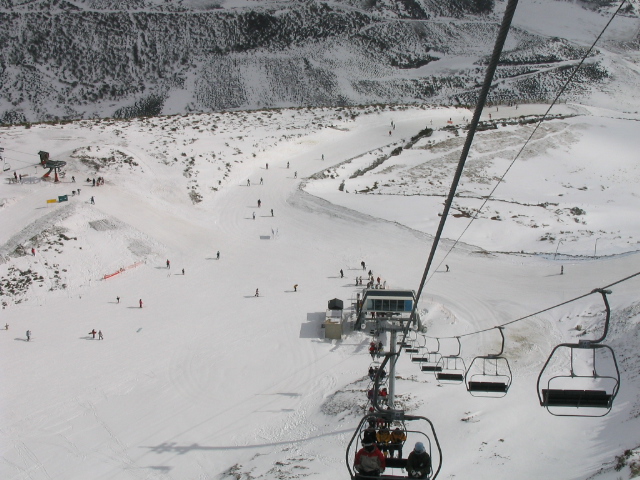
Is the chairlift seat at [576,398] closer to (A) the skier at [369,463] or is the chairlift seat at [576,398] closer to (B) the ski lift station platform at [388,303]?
(A) the skier at [369,463]

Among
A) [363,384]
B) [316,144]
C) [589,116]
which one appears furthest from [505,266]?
[589,116]

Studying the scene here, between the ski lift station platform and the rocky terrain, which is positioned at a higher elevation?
the rocky terrain

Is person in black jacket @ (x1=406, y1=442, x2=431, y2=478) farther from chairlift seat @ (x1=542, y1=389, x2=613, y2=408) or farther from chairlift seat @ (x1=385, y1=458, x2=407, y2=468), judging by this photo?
chairlift seat @ (x1=542, y1=389, x2=613, y2=408)

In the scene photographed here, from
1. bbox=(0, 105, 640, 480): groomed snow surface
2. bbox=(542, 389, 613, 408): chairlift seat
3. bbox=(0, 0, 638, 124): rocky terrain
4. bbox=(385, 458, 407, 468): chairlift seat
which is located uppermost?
bbox=(0, 0, 638, 124): rocky terrain

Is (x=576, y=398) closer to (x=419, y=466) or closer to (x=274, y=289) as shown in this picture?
(x=419, y=466)

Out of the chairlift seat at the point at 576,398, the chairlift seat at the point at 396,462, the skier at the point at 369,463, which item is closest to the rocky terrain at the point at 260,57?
the chairlift seat at the point at 576,398

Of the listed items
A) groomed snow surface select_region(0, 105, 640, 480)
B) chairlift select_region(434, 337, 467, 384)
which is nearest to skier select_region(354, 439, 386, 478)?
chairlift select_region(434, 337, 467, 384)

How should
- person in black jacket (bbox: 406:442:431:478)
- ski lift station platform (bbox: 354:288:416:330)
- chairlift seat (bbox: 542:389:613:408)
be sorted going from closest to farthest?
person in black jacket (bbox: 406:442:431:478) → chairlift seat (bbox: 542:389:613:408) → ski lift station platform (bbox: 354:288:416:330)
